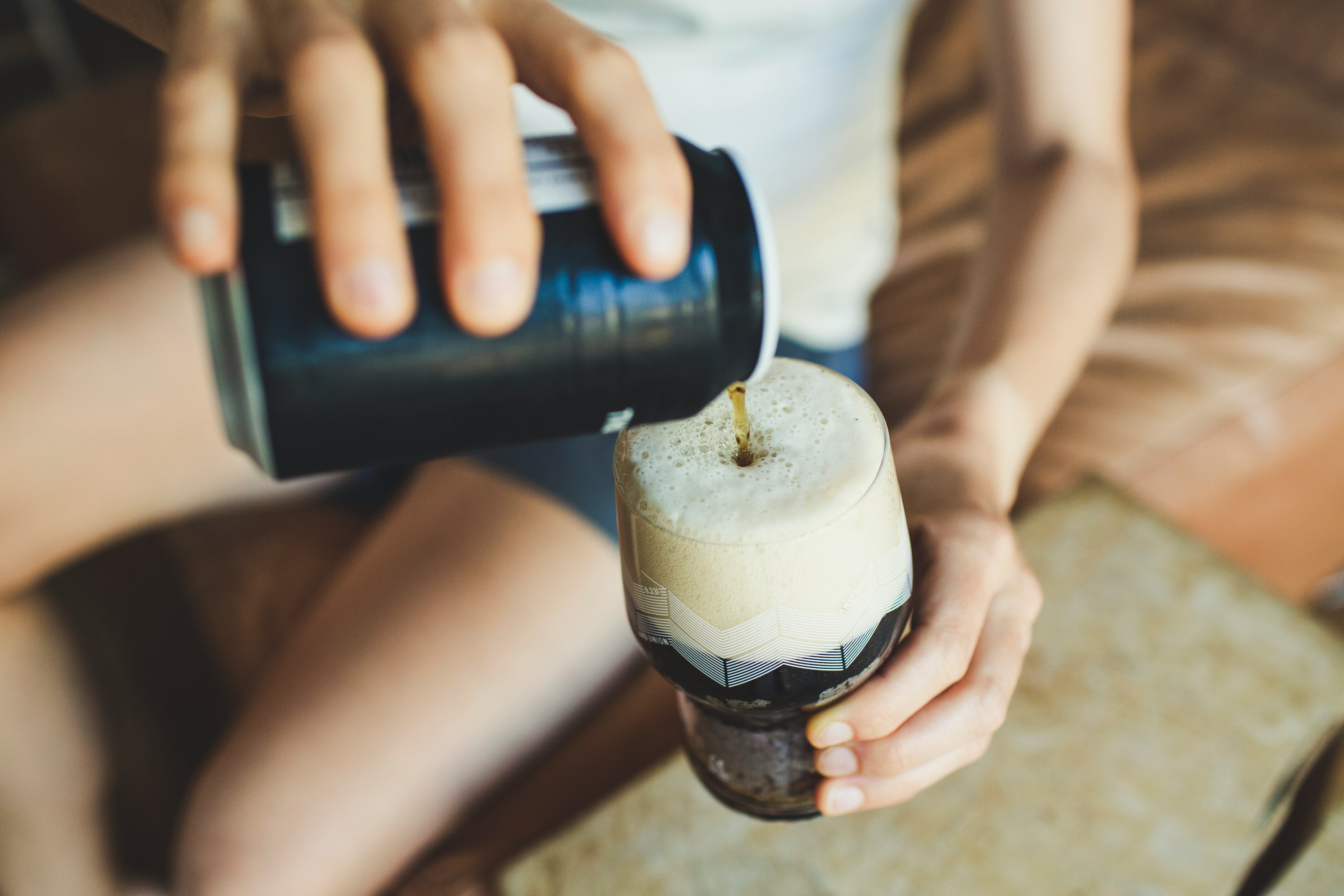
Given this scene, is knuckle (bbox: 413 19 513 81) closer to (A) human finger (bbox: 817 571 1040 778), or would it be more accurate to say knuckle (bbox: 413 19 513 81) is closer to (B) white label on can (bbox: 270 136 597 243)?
(B) white label on can (bbox: 270 136 597 243)

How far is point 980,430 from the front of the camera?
2.16 ft

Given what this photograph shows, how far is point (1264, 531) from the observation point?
3.62ft

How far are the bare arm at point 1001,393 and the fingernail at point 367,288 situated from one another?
314 millimetres

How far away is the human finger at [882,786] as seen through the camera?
52 cm

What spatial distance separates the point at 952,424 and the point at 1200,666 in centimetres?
26

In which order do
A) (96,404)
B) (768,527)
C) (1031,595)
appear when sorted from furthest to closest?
1. (96,404)
2. (1031,595)
3. (768,527)

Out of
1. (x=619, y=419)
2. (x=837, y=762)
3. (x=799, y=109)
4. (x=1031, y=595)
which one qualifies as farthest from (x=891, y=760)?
(x=799, y=109)

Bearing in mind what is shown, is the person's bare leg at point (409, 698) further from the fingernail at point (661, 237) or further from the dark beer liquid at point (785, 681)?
the fingernail at point (661, 237)

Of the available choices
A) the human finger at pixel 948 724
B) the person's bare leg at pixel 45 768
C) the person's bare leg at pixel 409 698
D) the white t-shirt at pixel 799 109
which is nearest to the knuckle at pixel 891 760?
the human finger at pixel 948 724

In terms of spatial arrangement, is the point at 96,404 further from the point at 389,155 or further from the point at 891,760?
the point at 891,760

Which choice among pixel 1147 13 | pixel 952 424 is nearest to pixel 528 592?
pixel 952 424

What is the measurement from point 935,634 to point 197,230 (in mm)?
391

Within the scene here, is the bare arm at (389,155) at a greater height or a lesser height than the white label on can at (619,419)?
greater

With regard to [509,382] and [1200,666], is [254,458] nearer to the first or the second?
[509,382]
